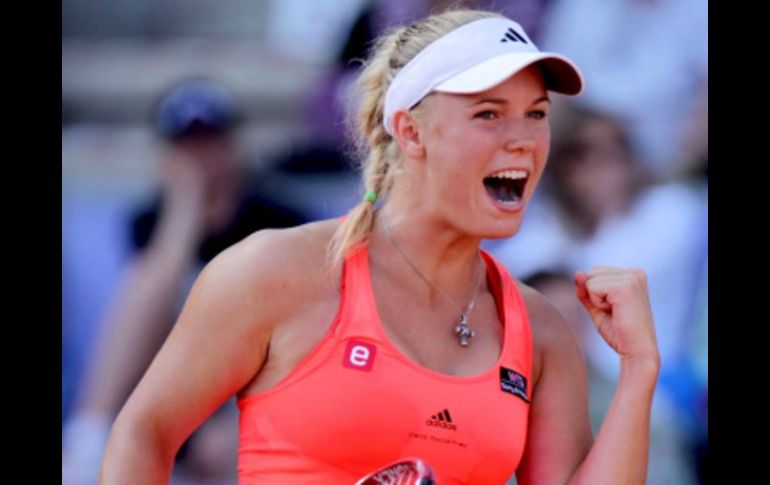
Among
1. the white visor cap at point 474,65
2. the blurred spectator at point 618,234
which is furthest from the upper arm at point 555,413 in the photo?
the blurred spectator at point 618,234

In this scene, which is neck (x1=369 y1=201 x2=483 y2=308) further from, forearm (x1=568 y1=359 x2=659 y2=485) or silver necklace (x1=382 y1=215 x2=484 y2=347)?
forearm (x1=568 y1=359 x2=659 y2=485)

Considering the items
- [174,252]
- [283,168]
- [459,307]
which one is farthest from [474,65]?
[174,252]

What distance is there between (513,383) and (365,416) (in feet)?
1.01

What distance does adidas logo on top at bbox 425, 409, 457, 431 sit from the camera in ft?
7.11

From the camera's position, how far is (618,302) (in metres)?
2.32

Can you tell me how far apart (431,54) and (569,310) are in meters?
1.42

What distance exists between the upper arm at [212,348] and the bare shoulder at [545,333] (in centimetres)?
52

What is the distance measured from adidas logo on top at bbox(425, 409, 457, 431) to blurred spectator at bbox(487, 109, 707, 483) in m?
1.36

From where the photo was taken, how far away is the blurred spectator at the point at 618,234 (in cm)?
350

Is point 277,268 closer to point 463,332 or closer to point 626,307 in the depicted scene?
point 463,332

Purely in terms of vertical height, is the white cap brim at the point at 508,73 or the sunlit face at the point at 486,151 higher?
the white cap brim at the point at 508,73

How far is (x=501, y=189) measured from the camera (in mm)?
2312

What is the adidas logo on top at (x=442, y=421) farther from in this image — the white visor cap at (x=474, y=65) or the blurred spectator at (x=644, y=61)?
the blurred spectator at (x=644, y=61)
